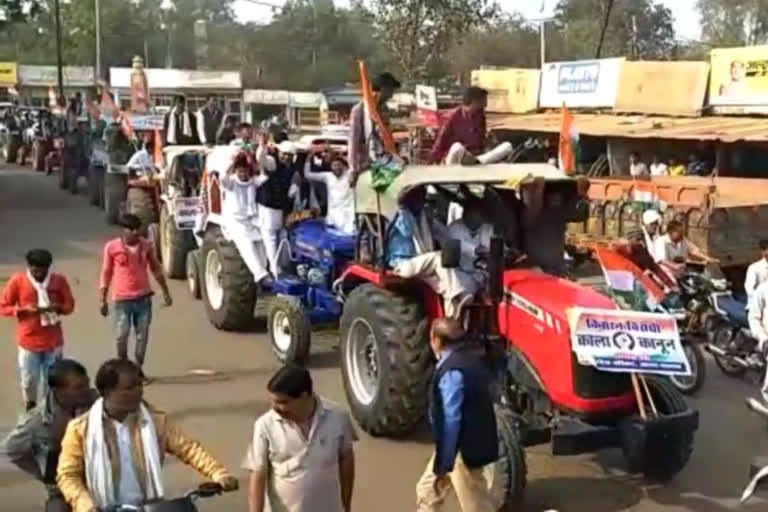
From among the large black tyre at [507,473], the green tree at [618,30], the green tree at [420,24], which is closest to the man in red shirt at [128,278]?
the large black tyre at [507,473]

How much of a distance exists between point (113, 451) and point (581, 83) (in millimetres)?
26454

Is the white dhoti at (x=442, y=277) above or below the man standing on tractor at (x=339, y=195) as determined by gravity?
below

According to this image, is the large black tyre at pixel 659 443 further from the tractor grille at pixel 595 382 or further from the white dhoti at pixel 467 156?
the white dhoti at pixel 467 156

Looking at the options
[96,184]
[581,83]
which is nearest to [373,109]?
Result: [96,184]

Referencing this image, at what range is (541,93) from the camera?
31219 millimetres

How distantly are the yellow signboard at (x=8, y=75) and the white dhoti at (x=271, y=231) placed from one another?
162ft

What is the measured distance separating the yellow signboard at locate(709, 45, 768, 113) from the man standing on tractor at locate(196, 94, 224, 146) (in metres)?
11.7

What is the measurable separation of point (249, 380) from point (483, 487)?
4.62 metres

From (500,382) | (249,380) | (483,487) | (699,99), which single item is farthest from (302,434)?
(699,99)

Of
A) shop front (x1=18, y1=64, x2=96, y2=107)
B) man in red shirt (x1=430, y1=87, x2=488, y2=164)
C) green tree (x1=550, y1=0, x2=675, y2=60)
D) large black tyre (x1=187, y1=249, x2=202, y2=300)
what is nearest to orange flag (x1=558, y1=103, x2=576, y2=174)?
man in red shirt (x1=430, y1=87, x2=488, y2=164)

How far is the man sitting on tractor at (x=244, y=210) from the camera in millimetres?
11141

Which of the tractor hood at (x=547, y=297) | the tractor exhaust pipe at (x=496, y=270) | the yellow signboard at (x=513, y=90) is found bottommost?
the tractor hood at (x=547, y=297)

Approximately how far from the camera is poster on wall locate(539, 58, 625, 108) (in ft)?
91.6

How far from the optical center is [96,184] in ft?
77.7
